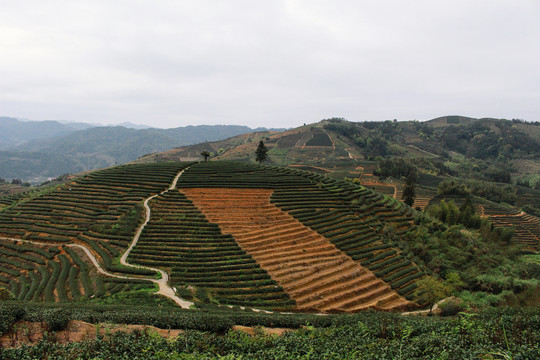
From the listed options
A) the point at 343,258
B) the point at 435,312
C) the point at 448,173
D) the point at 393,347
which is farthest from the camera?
the point at 448,173

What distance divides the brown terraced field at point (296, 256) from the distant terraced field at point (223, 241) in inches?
5.2

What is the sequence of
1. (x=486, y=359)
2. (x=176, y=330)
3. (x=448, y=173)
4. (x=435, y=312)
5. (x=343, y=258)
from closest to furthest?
(x=486, y=359)
(x=176, y=330)
(x=435, y=312)
(x=343, y=258)
(x=448, y=173)

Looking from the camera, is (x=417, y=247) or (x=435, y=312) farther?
(x=417, y=247)

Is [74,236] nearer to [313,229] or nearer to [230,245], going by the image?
[230,245]

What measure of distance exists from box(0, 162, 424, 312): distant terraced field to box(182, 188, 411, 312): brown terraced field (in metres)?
0.13

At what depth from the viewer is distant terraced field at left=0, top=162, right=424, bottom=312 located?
2681 centimetres

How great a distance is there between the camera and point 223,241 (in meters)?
34.2

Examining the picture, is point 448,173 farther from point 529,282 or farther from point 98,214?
point 98,214

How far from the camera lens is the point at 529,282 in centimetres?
2677

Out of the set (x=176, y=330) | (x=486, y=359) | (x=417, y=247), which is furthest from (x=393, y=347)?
(x=417, y=247)

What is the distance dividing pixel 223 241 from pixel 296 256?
9.55 meters

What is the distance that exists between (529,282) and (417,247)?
11.5 meters

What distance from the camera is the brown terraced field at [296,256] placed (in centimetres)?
2747

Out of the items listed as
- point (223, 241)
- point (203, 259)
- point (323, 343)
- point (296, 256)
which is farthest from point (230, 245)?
point (323, 343)
